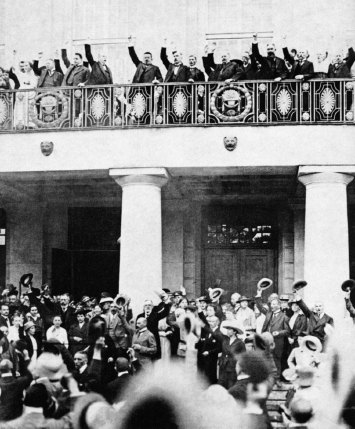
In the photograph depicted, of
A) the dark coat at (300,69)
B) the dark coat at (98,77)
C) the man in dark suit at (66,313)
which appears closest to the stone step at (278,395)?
the man in dark suit at (66,313)

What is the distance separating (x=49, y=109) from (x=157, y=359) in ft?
24.2

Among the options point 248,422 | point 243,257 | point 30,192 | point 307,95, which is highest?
point 307,95

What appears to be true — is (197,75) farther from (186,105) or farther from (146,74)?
(146,74)

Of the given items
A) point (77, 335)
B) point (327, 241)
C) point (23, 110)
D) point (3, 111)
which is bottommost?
point (77, 335)

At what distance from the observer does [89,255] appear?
79.3ft

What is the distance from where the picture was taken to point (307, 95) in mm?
18328

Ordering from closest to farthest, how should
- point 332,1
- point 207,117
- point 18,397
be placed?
point 18,397 < point 207,117 < point 332,1

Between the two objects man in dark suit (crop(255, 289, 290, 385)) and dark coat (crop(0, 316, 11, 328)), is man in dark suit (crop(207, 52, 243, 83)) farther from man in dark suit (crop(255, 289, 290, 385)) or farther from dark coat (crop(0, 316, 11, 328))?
dark coat (crop(0, 316, 11, 328))

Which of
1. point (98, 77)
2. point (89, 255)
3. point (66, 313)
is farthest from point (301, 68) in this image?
point (89, 255)

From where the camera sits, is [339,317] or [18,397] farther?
[339,317]

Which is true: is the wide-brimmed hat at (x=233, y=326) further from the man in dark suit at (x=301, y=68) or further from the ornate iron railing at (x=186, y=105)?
the man in dark suit at (x=301, y=68)

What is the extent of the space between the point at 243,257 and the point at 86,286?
14.8 ft

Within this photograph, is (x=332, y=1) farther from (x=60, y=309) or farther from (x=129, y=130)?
(x=60, y=309)

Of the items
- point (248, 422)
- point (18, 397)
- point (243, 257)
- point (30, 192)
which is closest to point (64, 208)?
point (30, 192)
